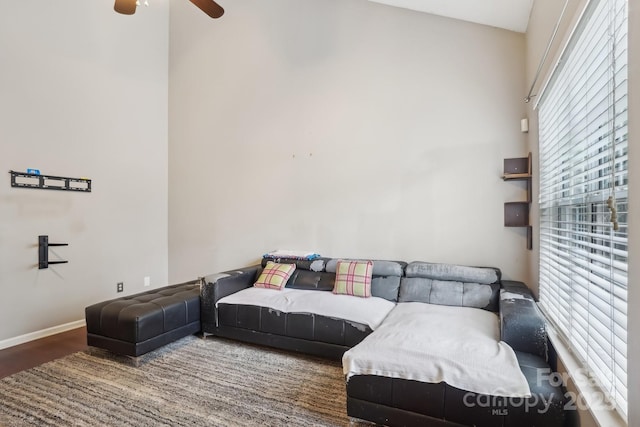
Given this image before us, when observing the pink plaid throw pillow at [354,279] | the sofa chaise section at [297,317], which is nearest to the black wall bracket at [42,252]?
the sofa chaise section at [297,317]

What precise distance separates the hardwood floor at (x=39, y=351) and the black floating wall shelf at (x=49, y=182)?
1495mm

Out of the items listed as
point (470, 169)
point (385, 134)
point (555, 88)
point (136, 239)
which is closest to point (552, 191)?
point (555, 88)

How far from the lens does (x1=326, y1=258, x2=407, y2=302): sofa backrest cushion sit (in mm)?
3088

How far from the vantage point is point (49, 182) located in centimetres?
333

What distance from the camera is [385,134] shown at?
352cm

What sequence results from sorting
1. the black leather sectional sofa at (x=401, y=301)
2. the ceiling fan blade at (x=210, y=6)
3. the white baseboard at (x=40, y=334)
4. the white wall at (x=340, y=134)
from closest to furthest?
the black leather sectional sofa at (x=401, y=301), the ceiling fan blade at (x=210, y=6), the white baseboard at (x=40, y=334), the white wall at (x=340, y=134)

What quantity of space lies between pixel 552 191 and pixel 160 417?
112 inches

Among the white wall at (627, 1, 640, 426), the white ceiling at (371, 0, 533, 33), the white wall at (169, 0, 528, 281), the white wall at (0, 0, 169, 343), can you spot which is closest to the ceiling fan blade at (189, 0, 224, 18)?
the white wall at (169, 0, 528, 281)

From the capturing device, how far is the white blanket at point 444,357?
5.24ft

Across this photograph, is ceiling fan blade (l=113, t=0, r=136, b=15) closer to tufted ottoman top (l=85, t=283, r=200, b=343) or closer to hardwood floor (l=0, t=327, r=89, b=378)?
tufted ottoman top (l=85, t=283, r=200, b=343)

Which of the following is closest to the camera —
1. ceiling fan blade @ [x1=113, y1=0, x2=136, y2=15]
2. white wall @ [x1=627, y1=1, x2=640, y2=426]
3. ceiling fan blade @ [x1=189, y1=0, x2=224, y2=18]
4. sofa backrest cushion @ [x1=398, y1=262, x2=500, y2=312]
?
white wall @ [x1=627, y1=1, x2=640, y2=426]

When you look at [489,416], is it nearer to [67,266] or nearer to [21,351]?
[21,351]

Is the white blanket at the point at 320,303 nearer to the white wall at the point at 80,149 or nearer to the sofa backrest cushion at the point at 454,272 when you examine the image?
the sofa backrest cushion at the point at 454,272

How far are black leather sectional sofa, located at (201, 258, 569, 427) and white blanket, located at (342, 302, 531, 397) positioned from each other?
0.04 meters
